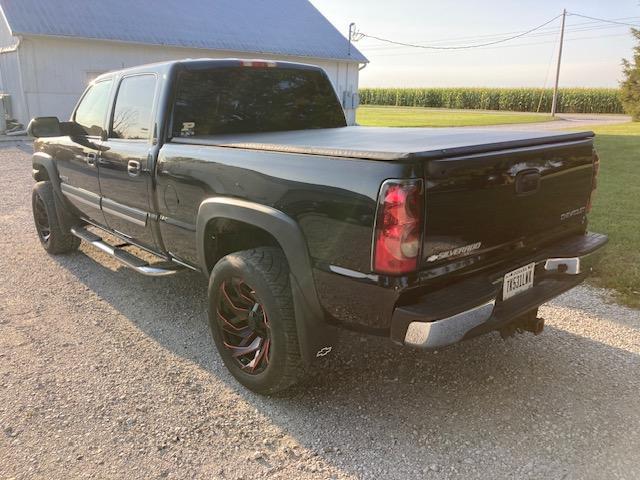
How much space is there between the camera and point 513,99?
187 ft

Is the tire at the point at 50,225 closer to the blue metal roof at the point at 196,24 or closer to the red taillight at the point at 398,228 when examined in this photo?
the red taillight at the point at 398,228

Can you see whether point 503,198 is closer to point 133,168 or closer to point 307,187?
point 307,187

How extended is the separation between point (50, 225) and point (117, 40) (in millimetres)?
15186

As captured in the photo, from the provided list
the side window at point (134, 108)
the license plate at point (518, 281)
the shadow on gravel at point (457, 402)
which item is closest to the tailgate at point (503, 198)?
the license plate at point (518, 281)

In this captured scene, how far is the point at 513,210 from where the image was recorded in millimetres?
2750

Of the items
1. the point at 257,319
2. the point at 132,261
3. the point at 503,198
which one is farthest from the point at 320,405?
the point at 132,261

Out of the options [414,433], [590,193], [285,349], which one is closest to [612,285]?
[590,193]

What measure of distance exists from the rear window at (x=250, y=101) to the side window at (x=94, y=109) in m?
1.20

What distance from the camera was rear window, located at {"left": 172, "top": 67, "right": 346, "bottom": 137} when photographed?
12.5ft

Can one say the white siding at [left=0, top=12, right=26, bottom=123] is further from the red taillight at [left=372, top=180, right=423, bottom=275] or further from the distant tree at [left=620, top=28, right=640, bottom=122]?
the distant tree at [left=620, top=28, right=640, bottom=122]

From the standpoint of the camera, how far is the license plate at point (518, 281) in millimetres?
2764

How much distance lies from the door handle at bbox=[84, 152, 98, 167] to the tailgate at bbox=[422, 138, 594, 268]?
10.7ft

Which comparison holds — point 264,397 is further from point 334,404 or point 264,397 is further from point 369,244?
point 369,244

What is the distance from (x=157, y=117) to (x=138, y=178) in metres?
0.47
